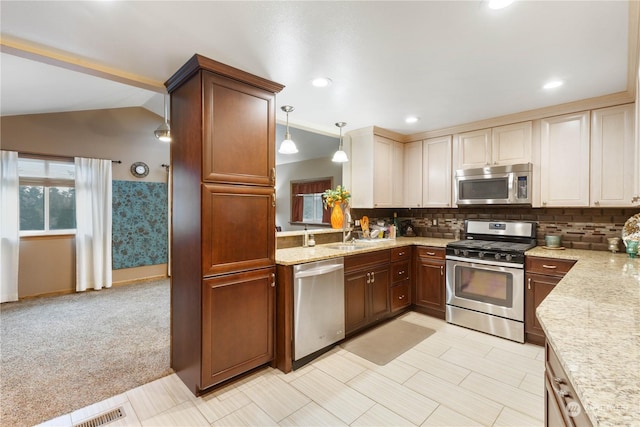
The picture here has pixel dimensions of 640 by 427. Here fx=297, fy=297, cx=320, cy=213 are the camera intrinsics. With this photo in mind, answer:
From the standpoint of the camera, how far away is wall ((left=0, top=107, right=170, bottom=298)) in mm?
4324

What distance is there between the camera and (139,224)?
5.34 m

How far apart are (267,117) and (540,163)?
114 inches

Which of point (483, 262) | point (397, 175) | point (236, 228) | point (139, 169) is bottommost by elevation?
point (483, 262)

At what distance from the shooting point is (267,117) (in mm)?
2408

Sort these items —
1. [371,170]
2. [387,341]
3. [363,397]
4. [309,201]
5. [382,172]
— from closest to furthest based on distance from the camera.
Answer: [363,397] → [387,341] → [371,170] → [382,172] → [309,201]

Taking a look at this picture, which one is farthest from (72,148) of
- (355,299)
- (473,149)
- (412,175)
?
(473,149)

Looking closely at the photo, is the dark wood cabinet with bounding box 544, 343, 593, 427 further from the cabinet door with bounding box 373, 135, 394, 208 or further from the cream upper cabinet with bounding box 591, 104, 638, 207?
the cabinet door with bounding box 373, 135, 394, 208

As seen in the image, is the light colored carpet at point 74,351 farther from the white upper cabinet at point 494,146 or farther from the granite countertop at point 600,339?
the white upper cabinet at point 494,146

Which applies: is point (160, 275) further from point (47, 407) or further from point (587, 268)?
point (587, 268)

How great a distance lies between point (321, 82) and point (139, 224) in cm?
454

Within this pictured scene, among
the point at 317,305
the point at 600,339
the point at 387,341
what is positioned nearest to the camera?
the point at 600,339

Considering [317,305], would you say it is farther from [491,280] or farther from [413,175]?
[413,175]

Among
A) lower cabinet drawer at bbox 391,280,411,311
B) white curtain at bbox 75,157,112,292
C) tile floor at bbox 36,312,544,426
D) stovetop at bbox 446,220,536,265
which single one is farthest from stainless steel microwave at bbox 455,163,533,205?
white curtain at bbox 75,157,112,292

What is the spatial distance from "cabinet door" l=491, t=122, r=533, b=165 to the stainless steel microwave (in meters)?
0.13
